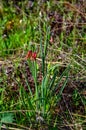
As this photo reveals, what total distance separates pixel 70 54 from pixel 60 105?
1.38ft

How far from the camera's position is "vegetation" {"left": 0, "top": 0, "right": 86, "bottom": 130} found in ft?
7.15

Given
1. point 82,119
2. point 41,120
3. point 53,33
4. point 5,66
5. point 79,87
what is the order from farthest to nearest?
1. point 53,33
2. point 5,66
3. point 79,87
4. point 82,119
5. point 41,120

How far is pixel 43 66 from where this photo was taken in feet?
7.02

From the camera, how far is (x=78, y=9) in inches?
130

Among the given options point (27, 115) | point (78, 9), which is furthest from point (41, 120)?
point (78, 9)

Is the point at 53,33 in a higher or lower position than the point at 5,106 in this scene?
higher

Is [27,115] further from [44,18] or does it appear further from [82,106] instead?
[44,18]

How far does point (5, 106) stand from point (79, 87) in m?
0.48

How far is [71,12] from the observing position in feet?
11.1

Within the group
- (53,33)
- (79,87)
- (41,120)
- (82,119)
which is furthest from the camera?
(53,33)

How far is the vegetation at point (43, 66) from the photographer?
7.15 ft

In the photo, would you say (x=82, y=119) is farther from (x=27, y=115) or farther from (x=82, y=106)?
(x=27, y=115)

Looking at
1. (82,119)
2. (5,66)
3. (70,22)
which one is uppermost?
(70,22)

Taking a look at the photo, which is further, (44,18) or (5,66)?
(44,18)
